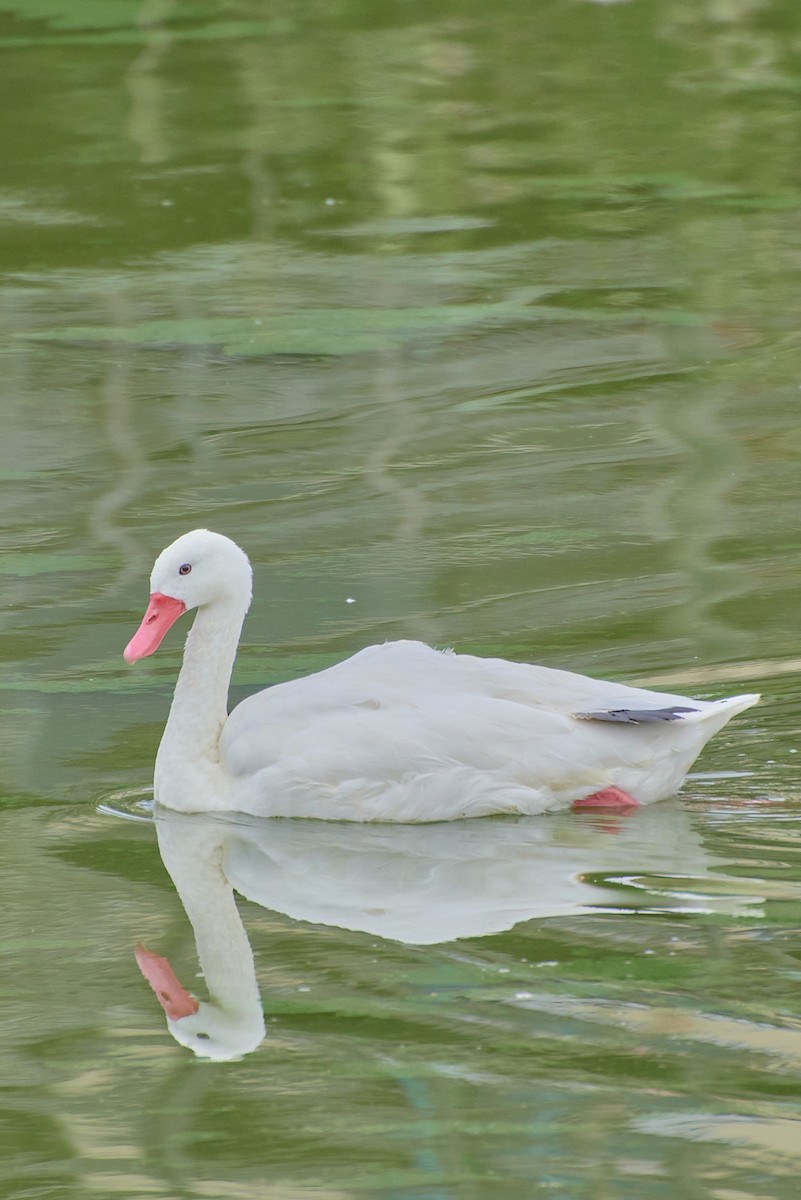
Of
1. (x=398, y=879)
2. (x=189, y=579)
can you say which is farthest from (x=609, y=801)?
(x=189, y=579)

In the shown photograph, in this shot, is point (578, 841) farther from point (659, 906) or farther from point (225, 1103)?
point (225, 1103)

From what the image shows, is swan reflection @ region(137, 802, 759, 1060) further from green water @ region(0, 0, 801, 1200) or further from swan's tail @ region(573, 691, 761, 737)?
swan's tail @ region(573, 691, 761, 737)

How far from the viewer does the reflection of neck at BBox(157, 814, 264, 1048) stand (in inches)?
233

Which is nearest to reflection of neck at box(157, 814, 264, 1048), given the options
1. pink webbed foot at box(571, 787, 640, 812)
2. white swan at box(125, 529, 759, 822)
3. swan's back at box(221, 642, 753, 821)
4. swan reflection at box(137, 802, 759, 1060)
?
swan reflection at box(137, 802, 759, 1060)

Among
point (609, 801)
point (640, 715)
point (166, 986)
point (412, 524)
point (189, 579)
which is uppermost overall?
point (189, 579)

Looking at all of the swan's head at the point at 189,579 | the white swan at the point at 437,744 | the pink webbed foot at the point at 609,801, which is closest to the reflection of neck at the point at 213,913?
the white swan at the point at 437,744

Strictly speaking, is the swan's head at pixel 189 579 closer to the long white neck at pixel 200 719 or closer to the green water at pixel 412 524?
the long white neck at pixel 200 719

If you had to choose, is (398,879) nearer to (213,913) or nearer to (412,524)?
(213,913)

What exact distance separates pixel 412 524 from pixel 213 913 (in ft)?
11.8

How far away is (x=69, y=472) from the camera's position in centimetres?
1074

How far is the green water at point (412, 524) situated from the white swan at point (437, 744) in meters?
0.13

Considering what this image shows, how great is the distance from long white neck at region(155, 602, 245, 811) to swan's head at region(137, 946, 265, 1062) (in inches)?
46.7

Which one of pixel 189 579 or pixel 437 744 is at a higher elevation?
pixel 189 579

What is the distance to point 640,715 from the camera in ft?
22.7
